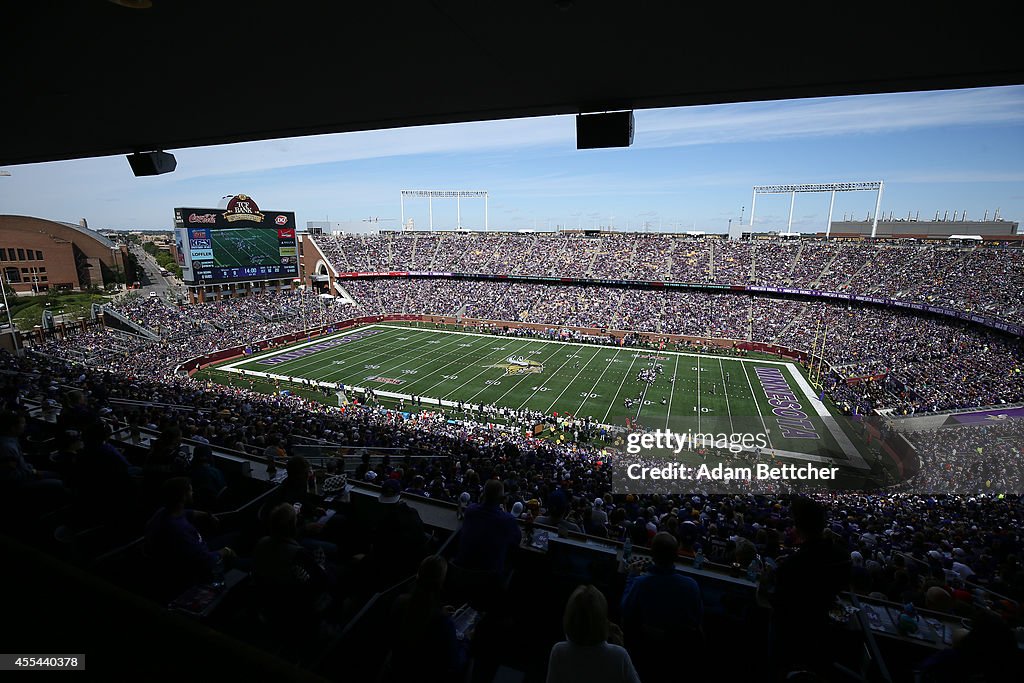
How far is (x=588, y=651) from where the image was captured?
200 cm

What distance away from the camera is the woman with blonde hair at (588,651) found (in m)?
1.97

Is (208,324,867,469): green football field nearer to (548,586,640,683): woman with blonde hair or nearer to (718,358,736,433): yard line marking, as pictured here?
(718,358,736,433): yard line marking

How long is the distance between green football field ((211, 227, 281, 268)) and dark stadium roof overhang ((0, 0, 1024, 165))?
46548mm

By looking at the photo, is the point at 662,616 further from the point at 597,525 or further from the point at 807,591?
the point at 597,525

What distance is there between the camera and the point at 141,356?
29.8m

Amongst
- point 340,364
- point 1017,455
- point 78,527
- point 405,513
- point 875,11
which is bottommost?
point 340,364

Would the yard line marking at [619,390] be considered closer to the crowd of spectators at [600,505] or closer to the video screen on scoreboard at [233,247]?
the crowd of spectators at [600,505]

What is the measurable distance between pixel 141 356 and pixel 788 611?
119 feet

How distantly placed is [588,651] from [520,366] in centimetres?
3122

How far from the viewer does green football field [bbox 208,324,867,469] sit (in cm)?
2352

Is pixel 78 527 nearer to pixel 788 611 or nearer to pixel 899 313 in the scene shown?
pixel 788 611

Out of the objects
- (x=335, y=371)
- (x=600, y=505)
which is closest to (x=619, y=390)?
(x=335, y=371)

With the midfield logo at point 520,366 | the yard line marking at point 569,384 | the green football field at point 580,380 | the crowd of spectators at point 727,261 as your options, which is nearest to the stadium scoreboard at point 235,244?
the crowd of spectators at point 727,261

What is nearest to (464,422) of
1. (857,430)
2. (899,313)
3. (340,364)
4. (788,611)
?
(340,364)
